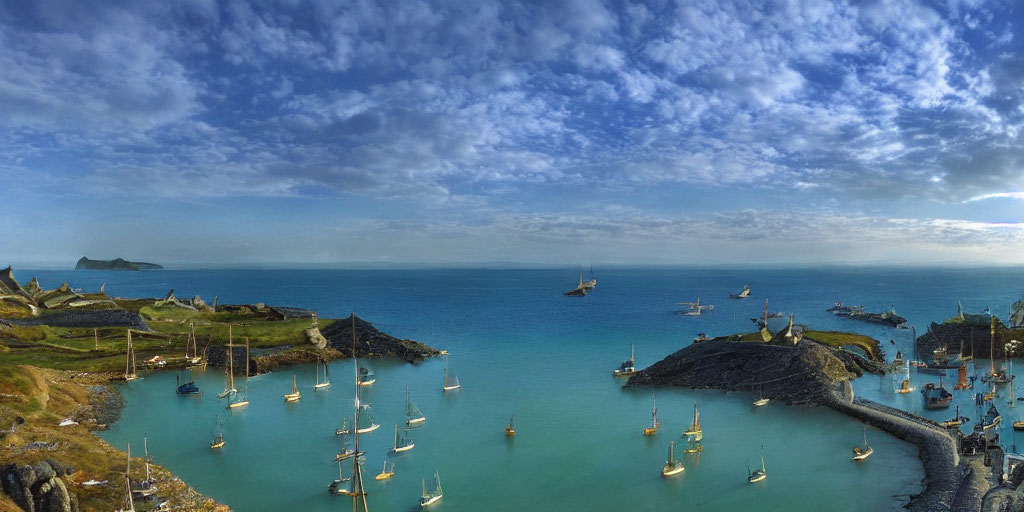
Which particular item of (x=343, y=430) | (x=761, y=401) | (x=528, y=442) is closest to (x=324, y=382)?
(x=343, y=430)

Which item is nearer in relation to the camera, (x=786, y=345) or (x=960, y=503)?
(x=960, y=503)

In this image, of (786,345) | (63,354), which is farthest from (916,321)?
(63,354)

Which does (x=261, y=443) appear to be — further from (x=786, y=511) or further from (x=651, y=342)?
(x=651, y=342)

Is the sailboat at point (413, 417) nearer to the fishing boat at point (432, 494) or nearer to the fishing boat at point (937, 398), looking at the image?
the fishing boat at point (432, 494)

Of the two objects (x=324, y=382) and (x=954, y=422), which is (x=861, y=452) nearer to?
(x=954, y=422)

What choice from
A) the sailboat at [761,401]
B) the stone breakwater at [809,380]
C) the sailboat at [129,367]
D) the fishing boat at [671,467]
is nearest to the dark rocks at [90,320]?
the sailboat at [129,367]

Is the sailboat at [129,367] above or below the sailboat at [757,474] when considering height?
above
